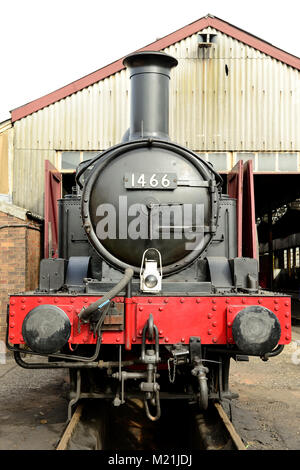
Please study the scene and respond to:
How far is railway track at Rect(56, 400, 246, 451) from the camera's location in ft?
9.84

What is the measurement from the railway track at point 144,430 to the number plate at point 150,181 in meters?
1.81

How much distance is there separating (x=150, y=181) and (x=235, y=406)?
258cm

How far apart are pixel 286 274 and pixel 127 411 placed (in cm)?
1913

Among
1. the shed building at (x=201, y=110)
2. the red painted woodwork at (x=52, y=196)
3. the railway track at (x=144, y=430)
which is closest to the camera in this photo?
the railway track at (x=144, y=430)

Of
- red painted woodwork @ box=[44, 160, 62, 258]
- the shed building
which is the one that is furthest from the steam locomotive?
the shed building

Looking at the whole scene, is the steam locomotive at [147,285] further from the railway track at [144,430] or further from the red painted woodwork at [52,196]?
the red painted woodwork at [52,196]

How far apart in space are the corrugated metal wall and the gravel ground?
14.2ft

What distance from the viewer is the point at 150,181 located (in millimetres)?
3355

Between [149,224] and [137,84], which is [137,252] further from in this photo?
[137,84]

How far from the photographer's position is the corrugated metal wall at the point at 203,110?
8641 millimetres

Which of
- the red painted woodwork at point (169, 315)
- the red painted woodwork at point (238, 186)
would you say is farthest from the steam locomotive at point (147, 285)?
the red painted woodwork at point (238, 186)

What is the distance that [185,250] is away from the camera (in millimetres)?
3383

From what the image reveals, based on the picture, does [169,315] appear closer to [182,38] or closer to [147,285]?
[147,285]

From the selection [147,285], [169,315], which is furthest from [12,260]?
[169,315]
